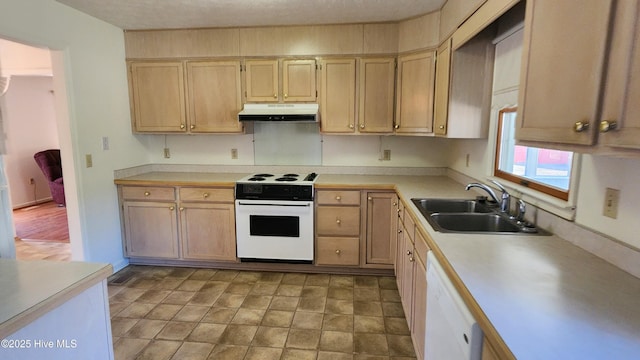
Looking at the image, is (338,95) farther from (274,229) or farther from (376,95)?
(274,229)

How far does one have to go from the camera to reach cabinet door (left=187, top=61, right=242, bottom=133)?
330 centimetres

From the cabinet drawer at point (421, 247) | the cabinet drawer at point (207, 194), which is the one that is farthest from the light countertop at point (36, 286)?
the cabinet drawer at point (207, 194)

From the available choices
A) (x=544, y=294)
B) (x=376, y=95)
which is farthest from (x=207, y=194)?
(x=544, y=294)

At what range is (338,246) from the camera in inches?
125

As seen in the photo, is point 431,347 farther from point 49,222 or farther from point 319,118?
point 49,222

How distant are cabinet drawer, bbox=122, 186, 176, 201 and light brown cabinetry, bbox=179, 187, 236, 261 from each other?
0.42 ft

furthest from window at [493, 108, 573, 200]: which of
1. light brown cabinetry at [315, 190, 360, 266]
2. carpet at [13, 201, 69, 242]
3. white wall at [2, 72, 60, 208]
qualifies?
white wall at [2, 72, 60, 208]

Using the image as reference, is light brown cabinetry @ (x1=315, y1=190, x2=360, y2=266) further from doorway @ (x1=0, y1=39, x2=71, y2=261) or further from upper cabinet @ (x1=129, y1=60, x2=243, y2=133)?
doorway @ (x1=0, y1=39, x2=71, y2=261)

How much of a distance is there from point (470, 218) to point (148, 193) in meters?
2.92

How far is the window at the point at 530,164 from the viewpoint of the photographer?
1645mm

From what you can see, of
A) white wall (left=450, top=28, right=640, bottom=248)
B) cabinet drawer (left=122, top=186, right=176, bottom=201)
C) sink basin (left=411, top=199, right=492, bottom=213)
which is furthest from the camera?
cabinet drawer (left=122, top=186, right=176, bottom=201)

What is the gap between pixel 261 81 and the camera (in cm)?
328

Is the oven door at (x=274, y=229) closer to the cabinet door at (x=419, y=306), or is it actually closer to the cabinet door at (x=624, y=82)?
the cabinet door at (x=419, y=306)

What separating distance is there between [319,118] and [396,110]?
29.4 inches
